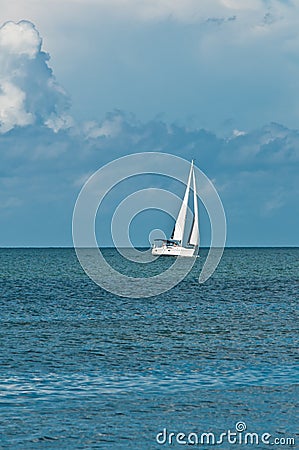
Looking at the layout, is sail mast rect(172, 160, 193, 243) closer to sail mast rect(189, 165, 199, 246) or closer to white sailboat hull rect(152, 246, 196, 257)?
sail mast rect(189, 165, 199, 246)

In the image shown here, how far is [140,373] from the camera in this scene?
3722cm

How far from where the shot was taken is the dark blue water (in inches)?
1109

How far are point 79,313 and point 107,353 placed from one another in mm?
23086

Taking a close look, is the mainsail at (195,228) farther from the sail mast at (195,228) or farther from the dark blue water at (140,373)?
the dark blue water at (140,373)

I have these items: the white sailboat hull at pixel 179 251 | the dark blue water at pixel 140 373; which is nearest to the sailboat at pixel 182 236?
the white sailboat hull at pixel 179 251

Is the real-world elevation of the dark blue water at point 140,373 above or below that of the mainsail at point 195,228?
below

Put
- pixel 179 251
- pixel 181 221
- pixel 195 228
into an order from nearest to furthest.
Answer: pixel 195 228
pixel 181 221
pixel 179 251

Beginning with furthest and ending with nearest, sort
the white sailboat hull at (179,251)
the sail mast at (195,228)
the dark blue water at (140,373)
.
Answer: the white sailboat hull at (179,251), the sail mast at (195,228), the dark blue water at (140,373)

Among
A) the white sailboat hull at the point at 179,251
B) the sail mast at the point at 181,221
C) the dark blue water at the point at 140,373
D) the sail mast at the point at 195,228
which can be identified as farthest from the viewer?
the white sailboat hull at the point at 179,251

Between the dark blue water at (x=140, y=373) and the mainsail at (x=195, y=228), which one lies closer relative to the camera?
the dark blue water at (x=140, y=373)

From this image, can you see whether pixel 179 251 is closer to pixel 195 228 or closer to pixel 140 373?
pixel 195 228

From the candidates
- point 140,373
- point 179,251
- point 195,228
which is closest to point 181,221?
point 195,228

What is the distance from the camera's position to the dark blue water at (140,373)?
92.4 ft

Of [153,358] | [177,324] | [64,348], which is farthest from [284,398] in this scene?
[177,324]
